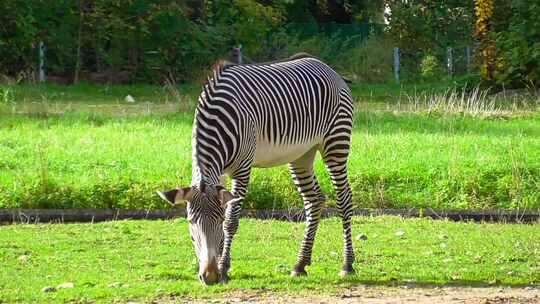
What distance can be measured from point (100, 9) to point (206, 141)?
24.6 metres

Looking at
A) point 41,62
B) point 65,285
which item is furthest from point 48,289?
point 41,62

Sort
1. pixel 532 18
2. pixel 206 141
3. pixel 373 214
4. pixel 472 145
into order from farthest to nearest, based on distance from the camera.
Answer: pixel 532 18 < pixel 472 145 < pixel 373 214 < pixel 206 141

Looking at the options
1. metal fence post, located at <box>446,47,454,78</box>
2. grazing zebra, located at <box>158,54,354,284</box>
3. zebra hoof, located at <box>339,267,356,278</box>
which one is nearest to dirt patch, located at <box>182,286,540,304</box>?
grazing zebra, located at <box>158,54,354,284</box>

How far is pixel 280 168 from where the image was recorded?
48.5 feet

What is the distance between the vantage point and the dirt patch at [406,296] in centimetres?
875

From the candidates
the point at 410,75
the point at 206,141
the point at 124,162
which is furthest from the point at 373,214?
the point at 410,75

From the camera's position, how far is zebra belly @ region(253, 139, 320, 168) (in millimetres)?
10039

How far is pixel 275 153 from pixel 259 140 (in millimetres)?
241

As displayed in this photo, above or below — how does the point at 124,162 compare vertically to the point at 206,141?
below

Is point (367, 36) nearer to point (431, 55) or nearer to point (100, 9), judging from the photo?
point (431, 55)

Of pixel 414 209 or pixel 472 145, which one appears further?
pixel 472 145

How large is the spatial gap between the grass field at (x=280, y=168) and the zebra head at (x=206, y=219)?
17.3 feet

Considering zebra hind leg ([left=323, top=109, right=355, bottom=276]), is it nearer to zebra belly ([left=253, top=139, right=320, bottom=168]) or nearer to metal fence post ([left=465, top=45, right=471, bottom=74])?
zebra belly ([left=253, top=139, right=320, bottom=168])

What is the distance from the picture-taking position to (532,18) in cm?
2920
